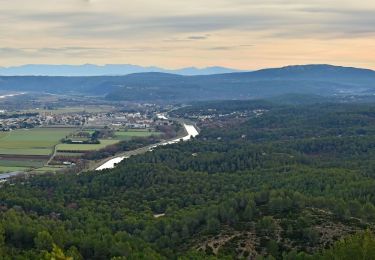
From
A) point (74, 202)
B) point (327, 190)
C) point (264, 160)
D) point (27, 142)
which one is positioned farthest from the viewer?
point (27, 142)

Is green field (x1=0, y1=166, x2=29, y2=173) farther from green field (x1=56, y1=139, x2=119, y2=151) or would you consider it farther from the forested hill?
green field (x1=56, y1=139, x2=119, y2=151)

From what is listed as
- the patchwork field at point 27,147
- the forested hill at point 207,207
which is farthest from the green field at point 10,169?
the forested hill at point 207,207

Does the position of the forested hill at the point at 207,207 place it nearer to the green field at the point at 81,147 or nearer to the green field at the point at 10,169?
the green field at the point at 10,169

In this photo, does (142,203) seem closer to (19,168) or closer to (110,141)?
(19,168)

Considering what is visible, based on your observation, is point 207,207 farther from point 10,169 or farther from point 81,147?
point 81,147

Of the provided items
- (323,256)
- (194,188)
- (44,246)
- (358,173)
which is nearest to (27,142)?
(194,188)

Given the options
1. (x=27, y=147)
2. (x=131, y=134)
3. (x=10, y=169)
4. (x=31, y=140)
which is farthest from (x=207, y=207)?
(x=131, y=134)
